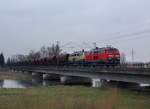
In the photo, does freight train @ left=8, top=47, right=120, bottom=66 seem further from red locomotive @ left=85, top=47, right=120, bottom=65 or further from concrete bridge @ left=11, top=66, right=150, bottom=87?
concrete bridge @ left=11, top=66, right=150, bottom=87

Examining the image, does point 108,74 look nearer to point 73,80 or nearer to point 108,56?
point 108,56

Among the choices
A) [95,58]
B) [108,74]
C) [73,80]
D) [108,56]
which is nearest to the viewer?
[108,74]

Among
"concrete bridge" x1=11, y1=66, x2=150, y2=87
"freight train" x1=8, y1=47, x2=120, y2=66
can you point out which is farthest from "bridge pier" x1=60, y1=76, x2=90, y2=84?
"freight train" x1=8, y1=47, x2=120, y2=66

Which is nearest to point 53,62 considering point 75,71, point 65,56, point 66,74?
point 65,56

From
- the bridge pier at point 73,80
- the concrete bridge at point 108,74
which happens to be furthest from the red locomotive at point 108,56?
the bridge pier at point 73,80

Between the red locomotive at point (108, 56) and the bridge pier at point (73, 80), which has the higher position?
the red locomotive at point (108, 56)

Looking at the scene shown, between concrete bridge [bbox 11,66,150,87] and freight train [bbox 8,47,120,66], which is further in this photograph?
freight train [bbox 8,47,120,66]

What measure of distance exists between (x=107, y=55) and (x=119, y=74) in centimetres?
1001

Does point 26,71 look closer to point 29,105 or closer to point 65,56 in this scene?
point 65,56

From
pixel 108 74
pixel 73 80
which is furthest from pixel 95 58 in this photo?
pixel 73 80

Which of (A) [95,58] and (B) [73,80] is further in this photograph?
(B) [73,80]

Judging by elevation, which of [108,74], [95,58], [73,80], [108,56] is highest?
[108,56]

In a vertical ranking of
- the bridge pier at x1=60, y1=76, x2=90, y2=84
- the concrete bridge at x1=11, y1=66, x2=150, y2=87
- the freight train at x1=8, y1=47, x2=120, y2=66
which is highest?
the freight train at x1=8, y1=47, x2=120, y2=66

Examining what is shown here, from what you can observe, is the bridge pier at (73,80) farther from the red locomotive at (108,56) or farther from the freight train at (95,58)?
the red locomotive at (108,56)
